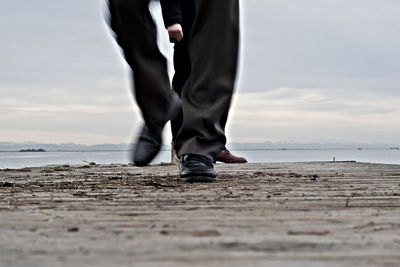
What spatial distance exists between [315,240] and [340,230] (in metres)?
0.16

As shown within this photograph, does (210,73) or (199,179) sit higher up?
→ (210,73)

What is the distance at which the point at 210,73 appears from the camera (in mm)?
3379

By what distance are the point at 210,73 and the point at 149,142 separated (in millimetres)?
543

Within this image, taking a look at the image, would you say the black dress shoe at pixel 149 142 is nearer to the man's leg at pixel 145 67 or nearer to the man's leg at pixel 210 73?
the man's leg at pixel 145 67

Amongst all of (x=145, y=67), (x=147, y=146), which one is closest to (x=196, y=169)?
(x=147, y=146)

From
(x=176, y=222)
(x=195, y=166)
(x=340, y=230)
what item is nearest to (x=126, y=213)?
(x=176, y=222)

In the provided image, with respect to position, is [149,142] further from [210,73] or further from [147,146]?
[210,73]

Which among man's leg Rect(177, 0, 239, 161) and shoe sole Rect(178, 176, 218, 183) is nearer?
shoe sole Rect(178, 176, 218, 183)

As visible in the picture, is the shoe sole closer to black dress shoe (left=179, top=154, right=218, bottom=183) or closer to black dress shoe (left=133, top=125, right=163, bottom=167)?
black dress shoe (left=179, top=154, right=218, bottom=183)

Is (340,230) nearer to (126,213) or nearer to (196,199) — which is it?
(126,213)

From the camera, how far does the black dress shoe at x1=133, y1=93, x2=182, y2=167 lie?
11.3 ft

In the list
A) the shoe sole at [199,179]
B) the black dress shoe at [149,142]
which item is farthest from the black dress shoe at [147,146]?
the shoe sole at [199,179]

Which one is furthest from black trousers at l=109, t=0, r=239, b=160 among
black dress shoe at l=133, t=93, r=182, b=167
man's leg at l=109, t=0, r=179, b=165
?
black dress shoe at l=133, t=93, r=182, b=167

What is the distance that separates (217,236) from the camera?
1.28m
